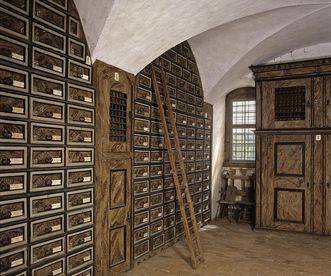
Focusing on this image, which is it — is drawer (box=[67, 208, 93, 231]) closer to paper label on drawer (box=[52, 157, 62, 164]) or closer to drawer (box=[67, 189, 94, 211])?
drawer (box=[67, 189, 94, 211])

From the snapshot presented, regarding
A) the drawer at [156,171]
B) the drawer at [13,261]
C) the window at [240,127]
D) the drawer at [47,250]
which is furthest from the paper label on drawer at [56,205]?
the window at [240,127]

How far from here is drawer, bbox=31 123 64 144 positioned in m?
2.46

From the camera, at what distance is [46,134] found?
8.41ft

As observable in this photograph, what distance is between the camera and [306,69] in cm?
512

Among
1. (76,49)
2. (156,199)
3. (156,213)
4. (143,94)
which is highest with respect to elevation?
(76,49)

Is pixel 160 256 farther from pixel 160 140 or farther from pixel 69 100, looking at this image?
pixel 69 100

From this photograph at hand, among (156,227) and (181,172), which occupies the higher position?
(181,172)

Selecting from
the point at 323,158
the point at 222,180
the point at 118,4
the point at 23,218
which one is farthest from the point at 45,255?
the point at 222,180

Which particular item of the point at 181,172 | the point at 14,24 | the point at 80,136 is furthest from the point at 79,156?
the point at 181,172

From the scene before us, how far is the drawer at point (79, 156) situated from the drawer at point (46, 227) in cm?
47

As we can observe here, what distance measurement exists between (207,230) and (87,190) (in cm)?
292

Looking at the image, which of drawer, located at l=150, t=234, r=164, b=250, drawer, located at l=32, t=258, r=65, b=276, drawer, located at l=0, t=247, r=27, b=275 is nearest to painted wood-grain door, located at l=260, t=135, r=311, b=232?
drawer, located at l=150, t=234, r=164, b=250

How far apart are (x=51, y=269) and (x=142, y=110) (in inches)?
77.5

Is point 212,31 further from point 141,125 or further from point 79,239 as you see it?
point 79,239
